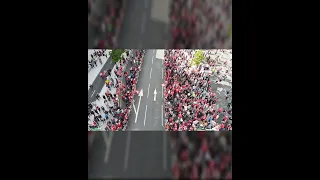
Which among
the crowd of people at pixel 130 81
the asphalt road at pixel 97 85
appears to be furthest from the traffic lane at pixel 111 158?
the asphalt road at pixel 97 85

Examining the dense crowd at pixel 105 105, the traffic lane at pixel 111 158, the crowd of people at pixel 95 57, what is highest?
the crowd of people at pixel 95 57

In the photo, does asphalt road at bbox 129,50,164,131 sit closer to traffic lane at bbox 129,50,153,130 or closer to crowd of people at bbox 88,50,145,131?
traffic lane at bbox 129,50,153,130
